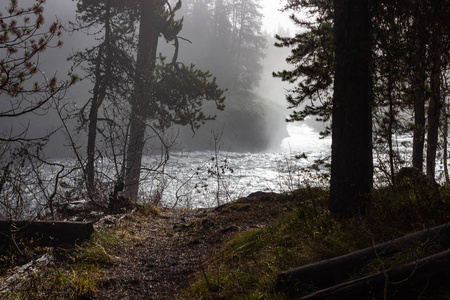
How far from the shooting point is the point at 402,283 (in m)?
2.61

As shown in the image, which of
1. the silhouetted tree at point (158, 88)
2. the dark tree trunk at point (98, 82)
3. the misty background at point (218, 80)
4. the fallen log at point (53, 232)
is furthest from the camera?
the misty background at point (218, 80)

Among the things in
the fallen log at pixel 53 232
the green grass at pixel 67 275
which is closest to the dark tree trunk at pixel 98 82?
the fallen log at pixel 53 232

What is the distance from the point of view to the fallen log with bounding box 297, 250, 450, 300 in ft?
8.52

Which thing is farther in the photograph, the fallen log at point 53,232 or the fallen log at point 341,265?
the fallen log at point 53,232

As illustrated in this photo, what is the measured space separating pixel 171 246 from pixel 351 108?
3901 millimetres

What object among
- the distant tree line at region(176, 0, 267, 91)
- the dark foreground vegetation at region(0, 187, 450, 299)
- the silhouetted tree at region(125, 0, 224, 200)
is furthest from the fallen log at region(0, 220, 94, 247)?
the distant tree line at region(176, 0, 267, 91)

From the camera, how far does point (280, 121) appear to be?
160ft

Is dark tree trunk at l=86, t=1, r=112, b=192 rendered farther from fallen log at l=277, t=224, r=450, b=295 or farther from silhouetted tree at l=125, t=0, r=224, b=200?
fallen log at l=277, t=224, r=450, b=295

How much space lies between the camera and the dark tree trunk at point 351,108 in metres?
4.64

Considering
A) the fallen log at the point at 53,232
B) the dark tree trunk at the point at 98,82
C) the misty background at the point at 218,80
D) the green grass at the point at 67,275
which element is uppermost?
the misty background at the point at 218,80

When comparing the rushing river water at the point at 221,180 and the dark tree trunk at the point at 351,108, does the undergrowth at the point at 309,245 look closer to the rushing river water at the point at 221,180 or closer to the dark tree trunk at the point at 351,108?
the dark tree trunk at the point at 351,108

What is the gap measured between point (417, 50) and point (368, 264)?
313cm

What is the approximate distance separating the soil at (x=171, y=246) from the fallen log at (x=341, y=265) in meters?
1.67

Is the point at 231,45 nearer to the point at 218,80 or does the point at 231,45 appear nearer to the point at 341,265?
the point at 218,80
